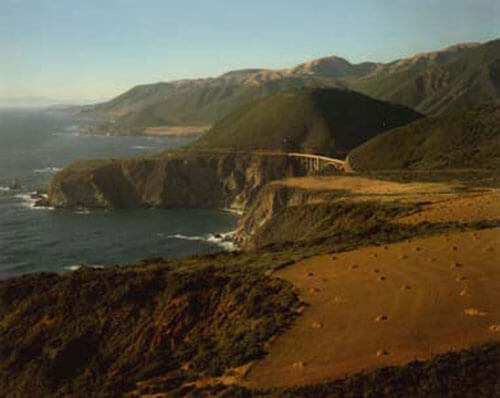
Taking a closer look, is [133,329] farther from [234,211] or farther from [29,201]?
[29,201]

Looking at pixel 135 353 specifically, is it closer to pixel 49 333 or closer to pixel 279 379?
pixel 49 333

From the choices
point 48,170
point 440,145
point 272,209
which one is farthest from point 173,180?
point 440,145

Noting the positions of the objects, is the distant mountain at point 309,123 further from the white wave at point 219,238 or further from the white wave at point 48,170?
the white wave at point 219,238

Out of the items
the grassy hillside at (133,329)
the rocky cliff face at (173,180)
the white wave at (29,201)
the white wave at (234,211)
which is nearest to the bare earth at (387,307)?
the grassy hillside at (133,329)

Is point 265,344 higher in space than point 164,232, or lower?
higher

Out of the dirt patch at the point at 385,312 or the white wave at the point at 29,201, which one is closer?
the dirt patch at the point at 385,312

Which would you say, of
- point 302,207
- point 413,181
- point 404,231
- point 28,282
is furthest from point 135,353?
point 413,181
